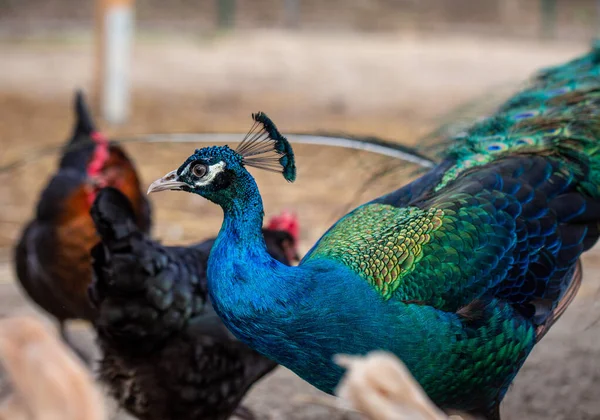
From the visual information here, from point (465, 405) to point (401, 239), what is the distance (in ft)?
1.94

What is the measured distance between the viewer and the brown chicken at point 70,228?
3.89 meters

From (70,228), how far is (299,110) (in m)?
5.54

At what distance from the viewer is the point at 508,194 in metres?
2.83

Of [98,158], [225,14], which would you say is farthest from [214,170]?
[225,14]

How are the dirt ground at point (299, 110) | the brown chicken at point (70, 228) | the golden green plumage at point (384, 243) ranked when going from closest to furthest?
1. the golden green plumage at point (384, 243)
2. the brown chicken at point (70, 228)
3. the dirt ground at point (299, 110)

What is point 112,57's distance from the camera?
27.6 feet

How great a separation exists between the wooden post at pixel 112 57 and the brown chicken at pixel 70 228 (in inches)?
162

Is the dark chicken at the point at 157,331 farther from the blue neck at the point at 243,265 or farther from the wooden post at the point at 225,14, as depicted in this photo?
A: the wooden post at the point at 225,14

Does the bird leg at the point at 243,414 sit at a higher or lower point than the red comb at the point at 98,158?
lower

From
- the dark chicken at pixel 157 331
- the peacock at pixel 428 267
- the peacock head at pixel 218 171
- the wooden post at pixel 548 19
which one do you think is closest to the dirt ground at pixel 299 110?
the dark chicken at pixel 157 331

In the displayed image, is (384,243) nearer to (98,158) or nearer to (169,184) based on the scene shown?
(169,184)

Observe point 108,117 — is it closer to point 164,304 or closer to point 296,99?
point 296,99

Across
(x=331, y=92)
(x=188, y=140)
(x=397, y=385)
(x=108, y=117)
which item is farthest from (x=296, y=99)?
(x=397, y=385)

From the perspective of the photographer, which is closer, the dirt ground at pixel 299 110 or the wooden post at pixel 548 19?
the dirt ground at pixel 299 110
